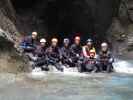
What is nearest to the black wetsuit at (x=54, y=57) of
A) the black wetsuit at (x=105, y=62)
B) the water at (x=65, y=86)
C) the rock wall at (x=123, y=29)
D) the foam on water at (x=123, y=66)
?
the water at (x=65, y=86)

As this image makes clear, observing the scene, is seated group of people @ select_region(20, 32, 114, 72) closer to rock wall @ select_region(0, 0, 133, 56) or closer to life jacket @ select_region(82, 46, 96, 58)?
life jacket @ select_region(82, 46, 96, 58)

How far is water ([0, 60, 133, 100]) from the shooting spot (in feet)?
34.6

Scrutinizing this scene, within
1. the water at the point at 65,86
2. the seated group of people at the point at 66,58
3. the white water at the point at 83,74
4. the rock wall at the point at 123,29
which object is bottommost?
the water at the point at 65,86

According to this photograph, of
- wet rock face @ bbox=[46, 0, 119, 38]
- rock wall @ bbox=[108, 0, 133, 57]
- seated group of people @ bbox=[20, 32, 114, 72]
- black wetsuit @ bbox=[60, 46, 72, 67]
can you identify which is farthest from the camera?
wet rock face @ bbox=[46, 0, 119, 38]

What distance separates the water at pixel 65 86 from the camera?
1055 centimetres

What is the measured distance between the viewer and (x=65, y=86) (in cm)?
1196

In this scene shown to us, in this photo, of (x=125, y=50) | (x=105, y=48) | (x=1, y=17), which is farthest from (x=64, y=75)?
(x=125, y=50)

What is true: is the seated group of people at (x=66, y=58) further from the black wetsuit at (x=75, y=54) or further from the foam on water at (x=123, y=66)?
the foam on water at (x=123, y=66)

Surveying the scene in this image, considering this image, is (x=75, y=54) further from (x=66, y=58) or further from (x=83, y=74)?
(x=83, y=74)

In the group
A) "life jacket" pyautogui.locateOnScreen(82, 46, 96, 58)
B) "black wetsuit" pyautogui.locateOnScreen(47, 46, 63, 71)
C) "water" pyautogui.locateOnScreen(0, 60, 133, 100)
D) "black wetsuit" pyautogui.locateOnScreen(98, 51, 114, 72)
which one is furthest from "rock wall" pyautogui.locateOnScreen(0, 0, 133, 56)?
"water" pyautogui.locateOnScreen(0, 60, 133, 100)

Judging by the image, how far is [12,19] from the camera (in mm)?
18609

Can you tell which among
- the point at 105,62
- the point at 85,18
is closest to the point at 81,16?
the point at 85,18

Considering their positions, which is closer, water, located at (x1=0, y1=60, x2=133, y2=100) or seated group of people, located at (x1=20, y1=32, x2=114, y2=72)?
water, located at (x1=0, y1=60, x2=133, y2=100)

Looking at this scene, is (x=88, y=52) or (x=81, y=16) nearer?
(x=88, y=52)
